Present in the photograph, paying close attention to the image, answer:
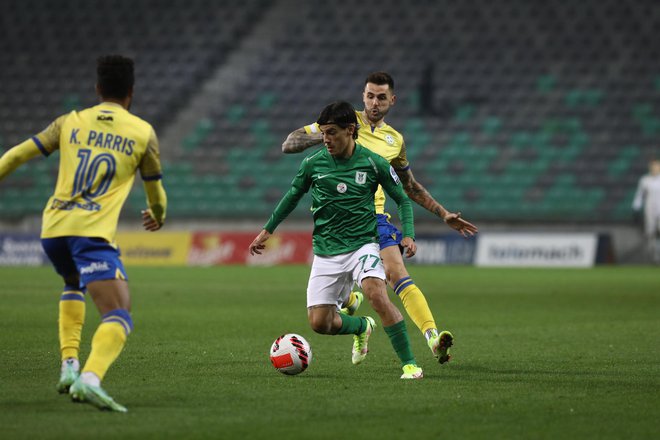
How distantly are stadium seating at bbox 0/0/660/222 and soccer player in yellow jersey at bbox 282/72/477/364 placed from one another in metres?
18.5

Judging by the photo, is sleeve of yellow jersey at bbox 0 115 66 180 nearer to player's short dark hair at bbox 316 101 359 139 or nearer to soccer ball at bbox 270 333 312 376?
player's short dark hair at bbox 316 101 359 139

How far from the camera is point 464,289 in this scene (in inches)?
705

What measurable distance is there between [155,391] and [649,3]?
2805 cm

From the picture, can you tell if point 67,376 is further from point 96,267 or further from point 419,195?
point 419,195

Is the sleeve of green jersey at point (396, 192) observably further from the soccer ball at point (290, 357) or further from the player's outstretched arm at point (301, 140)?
the soccer ball at point (290, 357)

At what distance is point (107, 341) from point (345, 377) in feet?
7.50

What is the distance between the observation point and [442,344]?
316 inches

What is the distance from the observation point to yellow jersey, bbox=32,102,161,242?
20.4ft

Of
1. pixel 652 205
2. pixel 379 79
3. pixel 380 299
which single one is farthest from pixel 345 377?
pixel 652 205

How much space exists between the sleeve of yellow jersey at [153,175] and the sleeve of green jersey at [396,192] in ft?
6.56

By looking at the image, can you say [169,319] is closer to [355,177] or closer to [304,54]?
[355,177]

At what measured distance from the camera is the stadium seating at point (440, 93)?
29.1 metres

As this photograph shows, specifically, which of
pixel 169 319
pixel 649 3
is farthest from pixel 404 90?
pixel 169 319

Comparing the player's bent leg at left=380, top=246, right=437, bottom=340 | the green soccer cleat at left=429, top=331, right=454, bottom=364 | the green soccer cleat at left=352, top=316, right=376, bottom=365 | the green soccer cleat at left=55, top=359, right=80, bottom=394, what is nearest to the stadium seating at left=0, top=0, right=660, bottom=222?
the player's bent leg at left=380, top=246, right=437, bottom=340
